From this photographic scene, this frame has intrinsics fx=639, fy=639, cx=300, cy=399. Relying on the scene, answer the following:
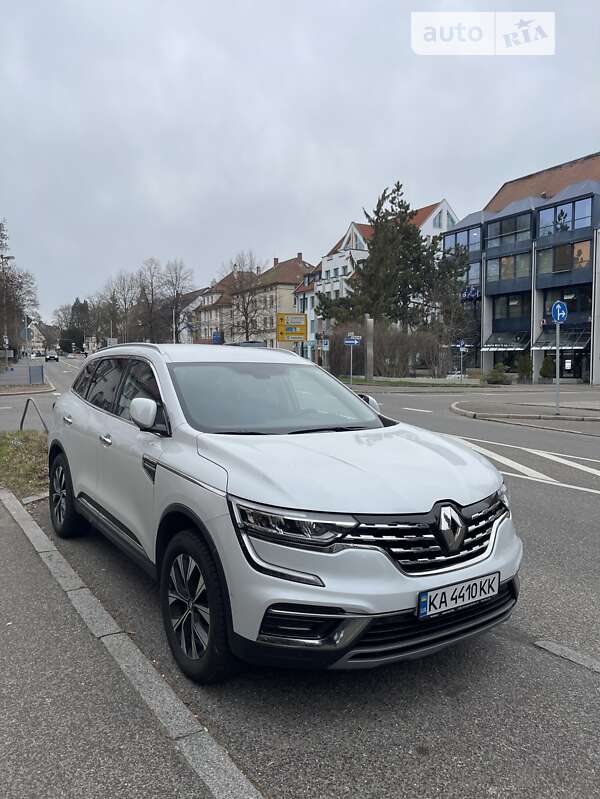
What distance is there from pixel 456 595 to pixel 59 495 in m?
4.07

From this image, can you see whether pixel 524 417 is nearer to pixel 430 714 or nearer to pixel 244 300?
pixel 430 714

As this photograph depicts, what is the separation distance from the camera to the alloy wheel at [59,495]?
18.3 ft

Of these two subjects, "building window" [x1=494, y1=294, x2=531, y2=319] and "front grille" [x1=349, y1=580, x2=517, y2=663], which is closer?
"front grille" [x1=349, y1=580, x2=517, y2=663]

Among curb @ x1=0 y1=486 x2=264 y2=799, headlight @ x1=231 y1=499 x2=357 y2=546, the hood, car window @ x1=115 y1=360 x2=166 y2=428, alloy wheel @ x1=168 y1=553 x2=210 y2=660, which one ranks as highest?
car window @ x1=115 y1=360 x2=166 y2=428

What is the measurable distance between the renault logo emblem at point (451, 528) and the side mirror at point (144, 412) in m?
1.72

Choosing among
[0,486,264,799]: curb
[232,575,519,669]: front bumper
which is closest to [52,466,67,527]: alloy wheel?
[0,486,264,799]: curb

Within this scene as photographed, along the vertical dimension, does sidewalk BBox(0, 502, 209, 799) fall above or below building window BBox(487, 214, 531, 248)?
below

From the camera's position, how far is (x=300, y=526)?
273 centimetres

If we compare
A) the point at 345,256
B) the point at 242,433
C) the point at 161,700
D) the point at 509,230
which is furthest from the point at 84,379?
the point at 345,256

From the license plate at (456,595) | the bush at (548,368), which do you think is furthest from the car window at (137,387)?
the bush at (548,368)

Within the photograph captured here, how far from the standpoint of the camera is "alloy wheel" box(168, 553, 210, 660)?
307 centimetres

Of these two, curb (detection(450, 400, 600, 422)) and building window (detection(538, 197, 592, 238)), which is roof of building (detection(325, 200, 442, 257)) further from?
curb (detection(450, 400, 600, 422))

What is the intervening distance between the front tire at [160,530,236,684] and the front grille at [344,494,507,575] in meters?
0.72

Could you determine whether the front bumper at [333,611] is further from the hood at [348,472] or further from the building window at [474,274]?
the building window at [474,274]
